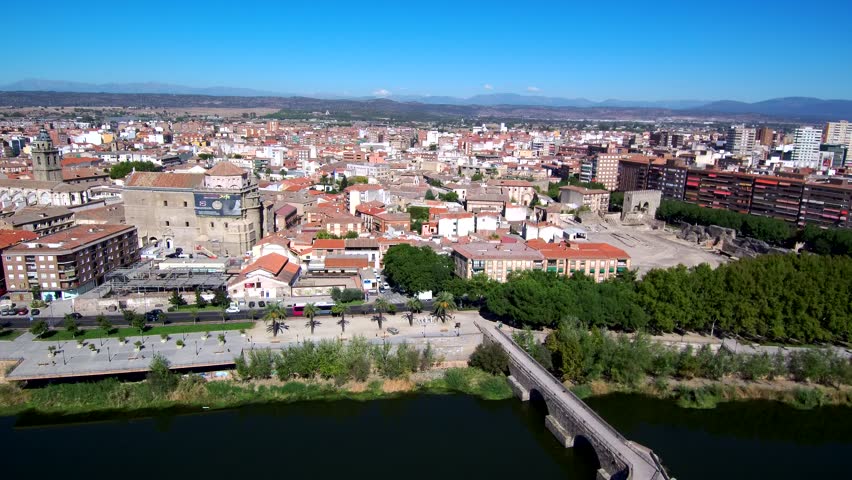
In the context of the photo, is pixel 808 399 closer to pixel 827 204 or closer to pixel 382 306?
pixel 382 306

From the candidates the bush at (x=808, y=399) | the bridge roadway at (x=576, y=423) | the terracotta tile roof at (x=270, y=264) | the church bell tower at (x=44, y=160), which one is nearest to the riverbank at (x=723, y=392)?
the bush at (x=808, y=399)

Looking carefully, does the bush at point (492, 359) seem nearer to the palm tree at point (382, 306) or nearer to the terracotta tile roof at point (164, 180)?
the palm tree at point (382, 306)

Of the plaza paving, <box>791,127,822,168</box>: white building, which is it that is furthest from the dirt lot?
<box>791,127,822,168</box>: white building

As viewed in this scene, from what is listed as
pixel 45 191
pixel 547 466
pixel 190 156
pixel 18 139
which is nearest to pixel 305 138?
pixel 190 156

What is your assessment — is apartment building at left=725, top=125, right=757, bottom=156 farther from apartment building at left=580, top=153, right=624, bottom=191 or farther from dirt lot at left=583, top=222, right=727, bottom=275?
dirt lot at left=583, top=222, right=727, bottom=275

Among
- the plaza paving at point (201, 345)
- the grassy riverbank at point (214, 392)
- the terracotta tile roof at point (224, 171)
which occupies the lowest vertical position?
the grassy riverbank at point (214, 392)

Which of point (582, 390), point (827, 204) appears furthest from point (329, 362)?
point (827, 204)

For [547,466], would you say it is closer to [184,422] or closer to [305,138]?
[184,422]
